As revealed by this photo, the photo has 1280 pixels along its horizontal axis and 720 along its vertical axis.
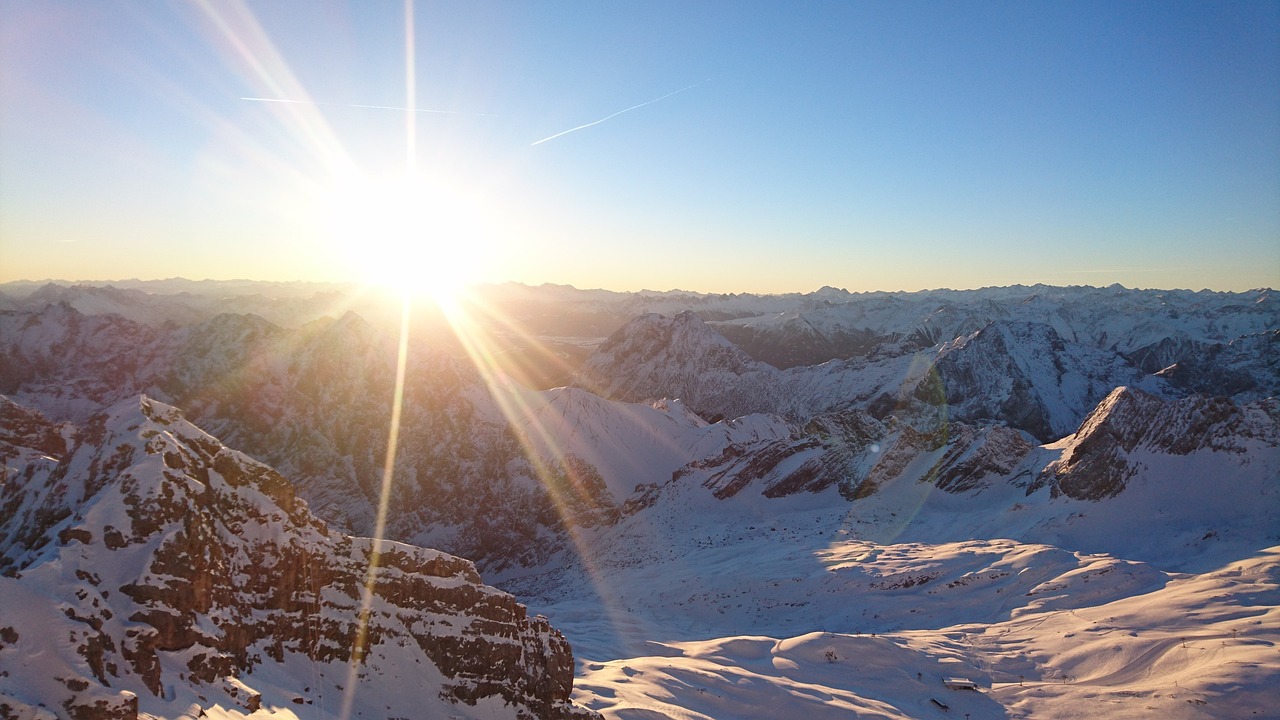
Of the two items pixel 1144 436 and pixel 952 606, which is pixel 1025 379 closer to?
pixel 1144 436

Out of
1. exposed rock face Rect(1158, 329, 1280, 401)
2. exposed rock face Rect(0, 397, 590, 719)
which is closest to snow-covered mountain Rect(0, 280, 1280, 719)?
exposed rock face Rect(1158, 329, 1280, 401)

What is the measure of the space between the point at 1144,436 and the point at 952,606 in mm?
34749

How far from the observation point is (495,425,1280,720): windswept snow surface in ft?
109

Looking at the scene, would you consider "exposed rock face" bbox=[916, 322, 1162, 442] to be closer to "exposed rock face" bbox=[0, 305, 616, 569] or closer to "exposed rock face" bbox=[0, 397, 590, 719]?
Result: "exposed rock face" bbox=[0, 305, 616, 569]

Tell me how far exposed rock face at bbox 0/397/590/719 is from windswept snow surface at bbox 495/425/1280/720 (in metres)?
7.82

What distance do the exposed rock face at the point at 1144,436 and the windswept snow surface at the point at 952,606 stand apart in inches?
56.2

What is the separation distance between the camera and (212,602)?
2353 cm

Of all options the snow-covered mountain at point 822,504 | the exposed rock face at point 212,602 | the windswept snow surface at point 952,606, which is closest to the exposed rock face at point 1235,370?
the snow-covered mountain at point 822,504

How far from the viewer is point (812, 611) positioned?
5266 centimetres

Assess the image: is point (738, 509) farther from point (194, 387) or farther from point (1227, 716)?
point (194, 387)

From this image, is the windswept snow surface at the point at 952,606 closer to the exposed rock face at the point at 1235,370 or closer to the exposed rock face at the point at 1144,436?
the exposed rock face at the point at 1144,436

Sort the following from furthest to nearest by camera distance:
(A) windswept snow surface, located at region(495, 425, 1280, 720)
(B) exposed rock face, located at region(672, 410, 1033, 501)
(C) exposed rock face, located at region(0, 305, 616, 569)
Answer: (C) exposed rock face, located at region(0, 305, 616, 569)
(B) exposed rock face, located at region(672, 410, 1033, 501)
(A) windswept snow surface, located at region(495, 425, 1280, 720)

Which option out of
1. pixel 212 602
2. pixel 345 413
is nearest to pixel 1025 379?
pixel 345 413

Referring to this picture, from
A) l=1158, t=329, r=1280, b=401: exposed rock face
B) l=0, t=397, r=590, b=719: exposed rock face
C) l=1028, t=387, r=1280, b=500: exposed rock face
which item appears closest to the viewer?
l=0, t=397, r=590, b=719: exposed rock face
